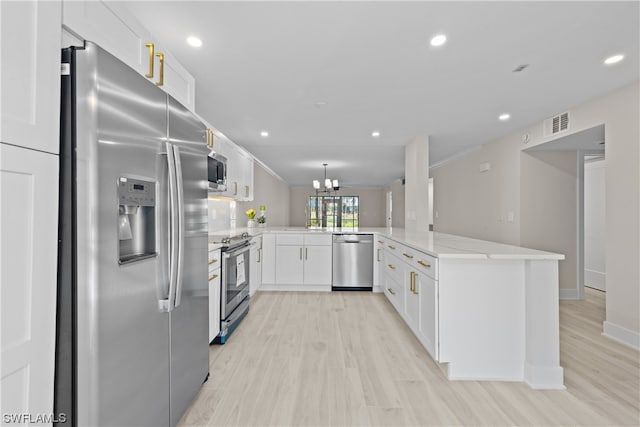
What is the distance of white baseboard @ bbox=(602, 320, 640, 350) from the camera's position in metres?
2.70

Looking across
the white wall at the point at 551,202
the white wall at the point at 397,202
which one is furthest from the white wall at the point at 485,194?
the white wall at the point at 397,202

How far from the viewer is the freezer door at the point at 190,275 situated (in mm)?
1521

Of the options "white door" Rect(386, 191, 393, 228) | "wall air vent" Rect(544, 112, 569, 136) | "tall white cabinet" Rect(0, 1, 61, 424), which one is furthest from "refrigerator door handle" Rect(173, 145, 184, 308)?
"white door" Rect(386, 191, 393, 228)

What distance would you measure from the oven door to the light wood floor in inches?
11.9

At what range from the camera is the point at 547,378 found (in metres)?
2.03

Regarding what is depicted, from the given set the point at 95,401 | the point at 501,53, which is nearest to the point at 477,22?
the point at 501,53

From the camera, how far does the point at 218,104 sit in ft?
10.5

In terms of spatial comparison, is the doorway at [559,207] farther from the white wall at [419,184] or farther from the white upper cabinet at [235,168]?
the white upper cabinet at [235,168]

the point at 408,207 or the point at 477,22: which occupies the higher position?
the point at 477,22

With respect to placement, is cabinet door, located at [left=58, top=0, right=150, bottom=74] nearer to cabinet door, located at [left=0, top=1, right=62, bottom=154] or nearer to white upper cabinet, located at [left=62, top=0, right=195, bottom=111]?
white upper cabinet, located at [left=62, top=0, right=195, bottom=111]

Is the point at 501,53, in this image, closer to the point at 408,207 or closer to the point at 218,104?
the point at 218,104

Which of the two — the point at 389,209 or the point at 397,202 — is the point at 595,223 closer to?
the point at 397,202

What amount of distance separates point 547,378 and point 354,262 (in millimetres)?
2786

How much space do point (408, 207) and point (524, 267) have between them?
281 centimetres
